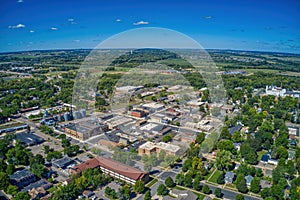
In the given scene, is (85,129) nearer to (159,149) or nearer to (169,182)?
(159,149)

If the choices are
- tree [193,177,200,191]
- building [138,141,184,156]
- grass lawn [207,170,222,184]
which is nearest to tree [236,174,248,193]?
grass lawn [207,170,222,184]

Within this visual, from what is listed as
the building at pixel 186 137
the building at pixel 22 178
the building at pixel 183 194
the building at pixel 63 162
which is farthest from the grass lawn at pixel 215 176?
the building at pixel 22 178

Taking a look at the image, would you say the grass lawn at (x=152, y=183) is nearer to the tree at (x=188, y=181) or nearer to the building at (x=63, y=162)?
the tree at (x=188, y=181)

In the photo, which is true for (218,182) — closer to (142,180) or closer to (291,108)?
(142,180)

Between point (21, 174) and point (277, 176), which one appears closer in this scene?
point (277, 176)

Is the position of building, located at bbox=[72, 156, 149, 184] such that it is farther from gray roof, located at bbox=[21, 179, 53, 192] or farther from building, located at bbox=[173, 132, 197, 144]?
building, located at bbox=[173, 132, 197, 144]

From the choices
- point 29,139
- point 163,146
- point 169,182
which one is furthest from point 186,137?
point 29,139
